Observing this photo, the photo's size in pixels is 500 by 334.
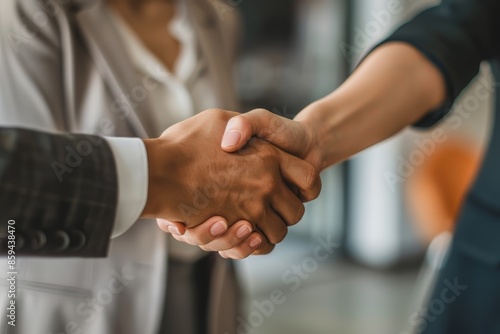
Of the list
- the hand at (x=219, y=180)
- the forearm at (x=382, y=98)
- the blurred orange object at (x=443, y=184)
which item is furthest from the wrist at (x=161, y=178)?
the blurred orange object at (x=443, y=184)

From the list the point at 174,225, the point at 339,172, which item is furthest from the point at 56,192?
the point at 339,172

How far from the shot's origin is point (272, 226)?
0.66 metres

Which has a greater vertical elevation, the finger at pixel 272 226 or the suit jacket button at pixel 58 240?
the suit jacket button at pixel 58 240

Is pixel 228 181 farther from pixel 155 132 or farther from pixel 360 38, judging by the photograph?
pixel 360 38

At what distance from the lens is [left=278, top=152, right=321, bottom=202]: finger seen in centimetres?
66

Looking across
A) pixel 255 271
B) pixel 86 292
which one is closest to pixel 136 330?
pixel 86 292

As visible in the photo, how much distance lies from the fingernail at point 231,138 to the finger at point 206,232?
2.7 inches

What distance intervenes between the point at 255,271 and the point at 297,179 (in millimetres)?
2151

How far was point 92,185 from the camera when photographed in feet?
1.58

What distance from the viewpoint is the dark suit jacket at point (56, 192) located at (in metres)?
0.45

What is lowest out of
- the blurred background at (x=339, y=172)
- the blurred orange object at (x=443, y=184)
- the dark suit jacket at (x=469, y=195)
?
the blurred background at (x=339, y=172)

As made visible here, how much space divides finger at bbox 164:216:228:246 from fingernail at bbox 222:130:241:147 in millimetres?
69

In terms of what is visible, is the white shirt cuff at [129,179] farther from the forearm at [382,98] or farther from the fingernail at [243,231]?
the forearm at [382,98]

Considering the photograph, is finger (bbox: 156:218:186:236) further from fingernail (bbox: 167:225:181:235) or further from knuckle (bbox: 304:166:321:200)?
knuckle (bbox: 304:166:321:200)
